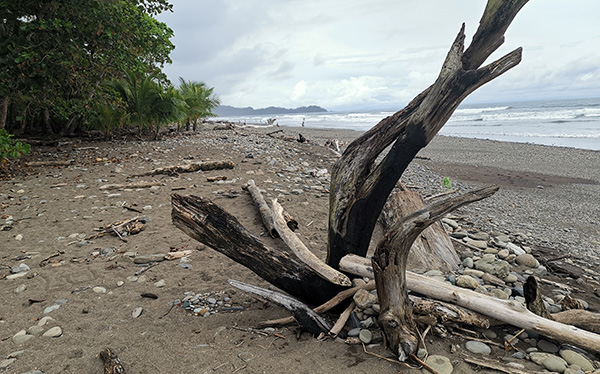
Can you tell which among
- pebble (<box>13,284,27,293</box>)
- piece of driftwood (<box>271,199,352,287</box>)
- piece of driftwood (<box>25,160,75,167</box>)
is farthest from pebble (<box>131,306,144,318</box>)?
piece of driftwood (<box>25,160,75,167</box>)

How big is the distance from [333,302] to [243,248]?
103cm

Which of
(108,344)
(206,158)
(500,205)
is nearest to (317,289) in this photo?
(108,344)

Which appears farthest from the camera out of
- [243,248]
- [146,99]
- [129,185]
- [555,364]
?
[146,99]

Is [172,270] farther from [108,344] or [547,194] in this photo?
[547,194]

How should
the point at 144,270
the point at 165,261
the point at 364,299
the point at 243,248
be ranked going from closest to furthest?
the point at 364,299 < the point at 243,248 < the point at 144,270 < the point at 165,261

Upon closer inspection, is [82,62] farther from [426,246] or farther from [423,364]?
[423,364]

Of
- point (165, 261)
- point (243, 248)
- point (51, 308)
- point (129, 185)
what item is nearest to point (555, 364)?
point (243, 248)

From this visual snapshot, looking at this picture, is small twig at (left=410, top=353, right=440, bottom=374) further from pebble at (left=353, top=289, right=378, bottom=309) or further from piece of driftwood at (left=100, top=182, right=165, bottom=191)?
piece of driftwood at (left=100, top=182, right=165, bottom=191)

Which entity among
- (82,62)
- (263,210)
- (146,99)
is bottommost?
(263,210)

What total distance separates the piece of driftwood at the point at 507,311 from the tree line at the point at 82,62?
991 cm

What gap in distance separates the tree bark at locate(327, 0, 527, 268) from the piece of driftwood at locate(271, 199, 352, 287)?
252 mm

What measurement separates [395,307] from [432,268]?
2177 millimetres

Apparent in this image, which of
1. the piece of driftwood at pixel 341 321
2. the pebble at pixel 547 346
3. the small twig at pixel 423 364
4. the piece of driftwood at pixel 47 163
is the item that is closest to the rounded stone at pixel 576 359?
the pebble at pixel 547 346

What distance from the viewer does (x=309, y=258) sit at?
376cm
